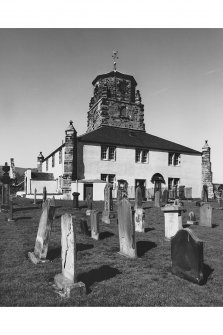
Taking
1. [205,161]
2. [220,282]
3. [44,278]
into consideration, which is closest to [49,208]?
[44,278]

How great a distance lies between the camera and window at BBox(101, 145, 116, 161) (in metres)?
31.2

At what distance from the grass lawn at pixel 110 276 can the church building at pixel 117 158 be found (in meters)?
17.9

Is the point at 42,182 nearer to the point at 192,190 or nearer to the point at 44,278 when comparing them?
the point at 192,190

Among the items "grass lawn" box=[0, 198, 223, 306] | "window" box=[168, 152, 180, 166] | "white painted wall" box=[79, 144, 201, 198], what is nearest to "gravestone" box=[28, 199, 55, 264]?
"grass lawn" box=[0, 198, 223, 306]

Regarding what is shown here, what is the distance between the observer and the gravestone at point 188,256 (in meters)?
5.95

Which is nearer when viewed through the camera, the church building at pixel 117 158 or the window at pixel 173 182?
the church building at pixel 117 158

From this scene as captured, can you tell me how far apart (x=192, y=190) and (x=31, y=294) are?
108ft

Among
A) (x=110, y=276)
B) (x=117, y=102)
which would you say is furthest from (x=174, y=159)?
(x=110, y=276)

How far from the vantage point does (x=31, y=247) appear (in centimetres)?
867

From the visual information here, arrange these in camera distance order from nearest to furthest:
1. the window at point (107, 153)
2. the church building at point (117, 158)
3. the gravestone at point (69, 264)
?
the gravestone at point (69, 264)
the church building at point (117, 158)
the window at point (107, 153)

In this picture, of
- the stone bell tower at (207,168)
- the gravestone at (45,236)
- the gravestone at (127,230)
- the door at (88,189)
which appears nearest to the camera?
the gravestone at (45,236)

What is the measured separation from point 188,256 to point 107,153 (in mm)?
25296

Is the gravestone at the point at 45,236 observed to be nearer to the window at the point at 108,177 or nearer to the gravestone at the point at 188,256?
the gravestone at the point at 188,256

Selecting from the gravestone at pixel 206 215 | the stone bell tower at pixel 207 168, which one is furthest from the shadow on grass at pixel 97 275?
the stone bell tower at pixel 207 168
